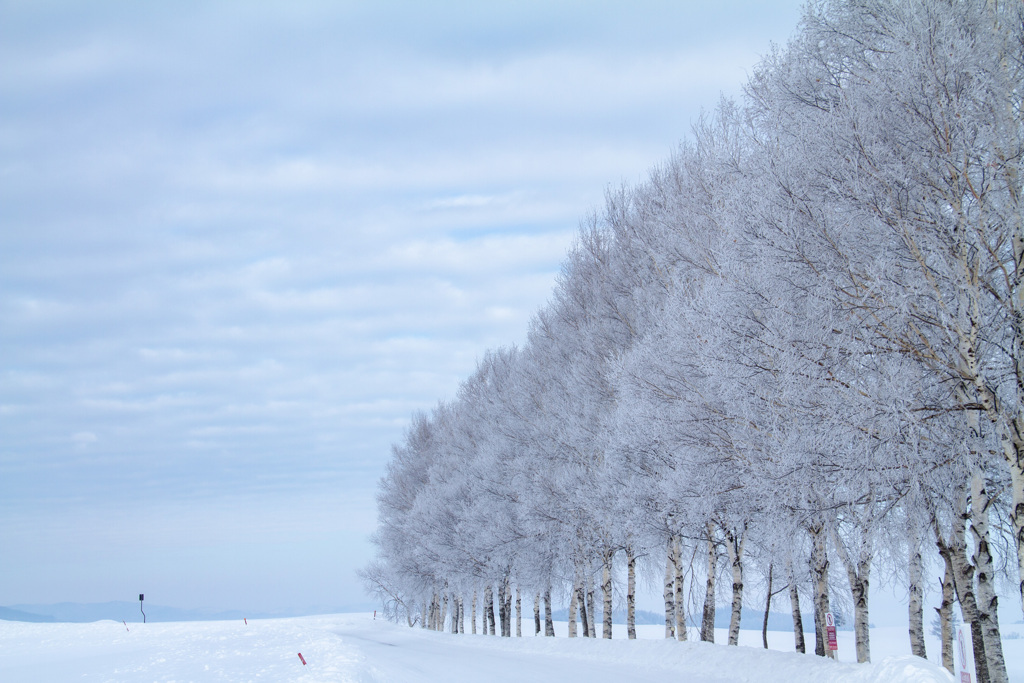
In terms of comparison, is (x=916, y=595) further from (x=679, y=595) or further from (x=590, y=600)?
(x=590, y=600)

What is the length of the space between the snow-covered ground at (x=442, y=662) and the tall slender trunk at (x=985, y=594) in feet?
2.86

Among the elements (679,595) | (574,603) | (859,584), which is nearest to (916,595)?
(859,584)

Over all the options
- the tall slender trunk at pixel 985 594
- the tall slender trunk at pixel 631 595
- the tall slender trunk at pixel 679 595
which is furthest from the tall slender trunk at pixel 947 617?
the tall slender trunk at pixel 631 595

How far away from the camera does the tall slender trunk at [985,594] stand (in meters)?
10.4

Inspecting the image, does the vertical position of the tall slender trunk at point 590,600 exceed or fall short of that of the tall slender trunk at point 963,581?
it falls short

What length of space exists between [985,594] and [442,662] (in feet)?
51.0

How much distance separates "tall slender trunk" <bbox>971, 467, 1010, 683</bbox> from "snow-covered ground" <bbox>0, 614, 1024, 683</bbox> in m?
0.87

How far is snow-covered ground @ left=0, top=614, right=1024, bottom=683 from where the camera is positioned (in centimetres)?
1439

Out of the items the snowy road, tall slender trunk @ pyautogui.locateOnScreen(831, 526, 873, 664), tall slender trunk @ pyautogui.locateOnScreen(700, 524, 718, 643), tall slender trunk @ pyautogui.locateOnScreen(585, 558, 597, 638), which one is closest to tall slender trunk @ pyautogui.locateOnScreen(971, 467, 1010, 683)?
tall slender trunk @ pyautogui.locateOnScreen(831, 526, 873, 664)

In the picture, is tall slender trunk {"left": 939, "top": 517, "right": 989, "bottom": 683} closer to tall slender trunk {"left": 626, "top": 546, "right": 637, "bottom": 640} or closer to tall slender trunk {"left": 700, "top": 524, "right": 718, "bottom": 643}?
tall slender trunk {"left": 700, "top": 524, "right": 718, "bottom": 643}

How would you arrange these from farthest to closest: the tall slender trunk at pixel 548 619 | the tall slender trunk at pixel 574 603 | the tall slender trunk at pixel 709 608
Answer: the tall slender trunk at pixel 548 619 → the tall slender trunk at pixel 574 603 → the tall slender trunk at pixel 709 608

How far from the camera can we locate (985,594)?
417 inches

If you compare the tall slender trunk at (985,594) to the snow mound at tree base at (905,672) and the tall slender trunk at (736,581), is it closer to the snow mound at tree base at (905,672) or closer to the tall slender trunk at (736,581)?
the snow mound at tree base at (905,672)

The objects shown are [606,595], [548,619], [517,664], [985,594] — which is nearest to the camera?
[985,594]
